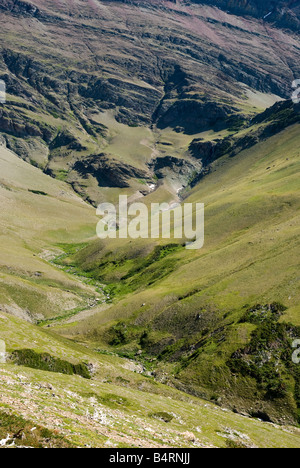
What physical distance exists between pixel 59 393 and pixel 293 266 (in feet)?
216

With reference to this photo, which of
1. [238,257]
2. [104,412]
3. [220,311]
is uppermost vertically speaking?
[104,412]

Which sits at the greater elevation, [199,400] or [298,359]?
[298,359]

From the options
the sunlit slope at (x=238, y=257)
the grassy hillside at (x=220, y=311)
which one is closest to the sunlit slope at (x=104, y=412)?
the grassy hillside at (x=220, y=311)

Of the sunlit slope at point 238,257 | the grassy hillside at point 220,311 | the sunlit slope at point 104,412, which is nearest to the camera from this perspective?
the sunlit slope at point 104,412

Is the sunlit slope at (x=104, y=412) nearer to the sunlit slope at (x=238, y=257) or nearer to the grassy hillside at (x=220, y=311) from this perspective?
the grassy hillside at (x=220, y=311)

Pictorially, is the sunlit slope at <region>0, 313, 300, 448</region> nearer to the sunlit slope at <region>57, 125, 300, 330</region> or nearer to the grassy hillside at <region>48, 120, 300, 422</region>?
the grassy hillside at <region>48, 120, 300, 422</region>

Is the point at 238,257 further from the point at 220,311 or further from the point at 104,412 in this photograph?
the point at 104,412

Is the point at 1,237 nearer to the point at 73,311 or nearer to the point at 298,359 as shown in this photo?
the point at 73,311

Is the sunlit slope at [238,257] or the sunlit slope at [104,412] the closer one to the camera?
the sunlit slope at [104,412]

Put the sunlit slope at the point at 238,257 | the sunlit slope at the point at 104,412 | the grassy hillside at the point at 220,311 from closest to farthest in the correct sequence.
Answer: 1. the sunlit slope at the point at 104,412
2. the grassy hillside at the point at 220,311
3. the sunlit slope at the point at 238,257

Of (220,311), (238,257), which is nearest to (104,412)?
(220,311)
